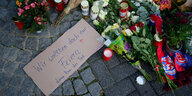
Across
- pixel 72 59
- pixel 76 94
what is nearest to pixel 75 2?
pixel 72 59

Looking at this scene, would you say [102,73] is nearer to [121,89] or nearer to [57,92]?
[121,89]

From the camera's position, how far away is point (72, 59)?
2357 millimetres

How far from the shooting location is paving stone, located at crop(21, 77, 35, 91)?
2189 millimetres

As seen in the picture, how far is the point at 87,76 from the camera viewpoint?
7.54ft

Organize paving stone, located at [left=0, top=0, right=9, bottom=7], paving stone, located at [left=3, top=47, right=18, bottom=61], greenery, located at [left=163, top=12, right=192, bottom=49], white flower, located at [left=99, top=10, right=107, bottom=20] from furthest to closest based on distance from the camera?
1. paving stone, located at [left=0, top=0, right=9, bottom=7]
2. white flower, located at [left=99, top=10, right=107, bottom=20]
3. paving stone, located at [left=3, top=47, right=18, bottom=61]
4. greenery, located at [left=163, top=12, right=192, bottom=49]

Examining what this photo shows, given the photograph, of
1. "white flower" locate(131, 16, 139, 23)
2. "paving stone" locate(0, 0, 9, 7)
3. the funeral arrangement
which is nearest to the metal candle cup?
the funeral arrangement

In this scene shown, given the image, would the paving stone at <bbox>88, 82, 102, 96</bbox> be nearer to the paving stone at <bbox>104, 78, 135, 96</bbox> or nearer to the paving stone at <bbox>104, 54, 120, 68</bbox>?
the paving stone at <bbox>104, 78, 135, 96</bbox>

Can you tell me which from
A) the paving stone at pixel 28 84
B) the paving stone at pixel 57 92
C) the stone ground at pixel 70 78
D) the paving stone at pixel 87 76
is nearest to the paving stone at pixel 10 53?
the stone ground at pixel 70 78

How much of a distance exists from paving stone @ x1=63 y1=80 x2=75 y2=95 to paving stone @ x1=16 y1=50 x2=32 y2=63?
0.74 m

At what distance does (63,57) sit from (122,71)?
3.29ft

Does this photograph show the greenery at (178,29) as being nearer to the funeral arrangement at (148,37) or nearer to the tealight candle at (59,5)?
the funeral arrangement at (148,37)

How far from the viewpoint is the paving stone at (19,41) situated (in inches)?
95.7

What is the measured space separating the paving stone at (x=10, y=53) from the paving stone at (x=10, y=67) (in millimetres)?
85

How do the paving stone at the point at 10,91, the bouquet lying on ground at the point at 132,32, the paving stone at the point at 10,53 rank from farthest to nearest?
the paving stone at the point at 10,53 → the bouquet lying on ground at the point at 132,32 → the paving stone at the point at 10,91
